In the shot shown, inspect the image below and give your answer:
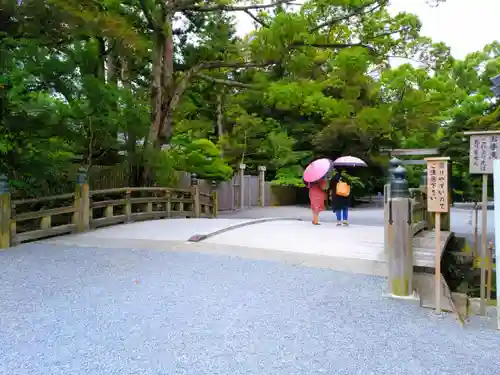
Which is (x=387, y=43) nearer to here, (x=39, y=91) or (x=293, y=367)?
(x=39, y=91)

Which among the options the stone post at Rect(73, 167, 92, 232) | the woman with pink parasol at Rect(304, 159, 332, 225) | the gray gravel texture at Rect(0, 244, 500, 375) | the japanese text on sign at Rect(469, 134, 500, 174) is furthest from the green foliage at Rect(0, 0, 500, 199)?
the japanese text on sign at Rect(469, 134, 500, 174)

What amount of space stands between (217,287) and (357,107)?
19561 millimetres

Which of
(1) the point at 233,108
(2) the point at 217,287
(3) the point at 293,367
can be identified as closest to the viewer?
(3) the point at 293,367

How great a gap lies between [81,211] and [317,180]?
18.3 ft

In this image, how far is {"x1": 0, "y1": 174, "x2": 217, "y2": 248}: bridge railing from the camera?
7.48m

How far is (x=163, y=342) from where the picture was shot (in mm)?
3414

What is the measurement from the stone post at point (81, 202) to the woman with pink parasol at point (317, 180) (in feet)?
17.1

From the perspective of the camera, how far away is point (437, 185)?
15.2 ft

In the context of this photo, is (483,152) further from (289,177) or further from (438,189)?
(289,177)

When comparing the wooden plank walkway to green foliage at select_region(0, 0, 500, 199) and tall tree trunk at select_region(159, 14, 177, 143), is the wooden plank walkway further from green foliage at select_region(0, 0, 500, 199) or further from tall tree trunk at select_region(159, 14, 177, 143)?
tall tree trunk at select_region(159, 14, 177, 143)

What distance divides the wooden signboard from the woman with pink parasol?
615 cm

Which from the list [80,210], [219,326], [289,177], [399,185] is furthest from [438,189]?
[289,177]

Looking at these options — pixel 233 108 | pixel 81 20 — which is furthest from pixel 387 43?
pixel 81 20

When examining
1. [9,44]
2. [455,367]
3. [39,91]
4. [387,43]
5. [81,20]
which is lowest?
[455,367]
